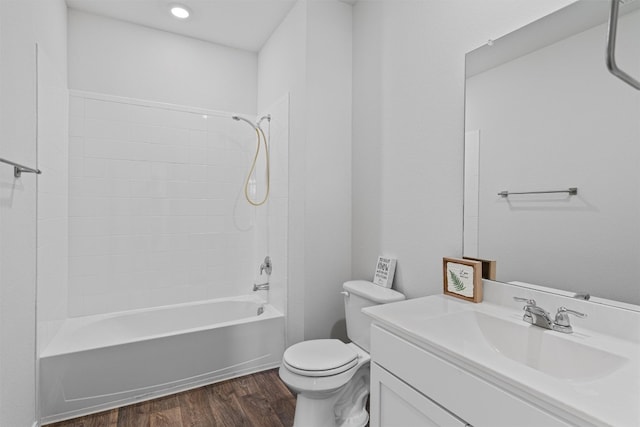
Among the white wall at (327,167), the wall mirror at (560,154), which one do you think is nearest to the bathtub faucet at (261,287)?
the white wall at (327,167)

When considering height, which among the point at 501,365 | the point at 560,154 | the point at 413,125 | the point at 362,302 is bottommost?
the point at 362,302

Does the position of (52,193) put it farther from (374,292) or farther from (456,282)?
(456,282)

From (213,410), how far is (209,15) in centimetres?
274

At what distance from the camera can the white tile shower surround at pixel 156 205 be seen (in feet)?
8.18

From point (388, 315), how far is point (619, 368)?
653 mm

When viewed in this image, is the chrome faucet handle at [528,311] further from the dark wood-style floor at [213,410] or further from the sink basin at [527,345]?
the dark wood-style floor at [213,410]

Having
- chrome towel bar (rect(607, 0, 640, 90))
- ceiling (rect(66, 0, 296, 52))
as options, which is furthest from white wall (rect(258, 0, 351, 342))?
chrome towel bar (rect(607, 0, 640, 90))

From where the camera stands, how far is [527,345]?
1.11m

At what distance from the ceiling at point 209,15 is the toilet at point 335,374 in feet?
6.93

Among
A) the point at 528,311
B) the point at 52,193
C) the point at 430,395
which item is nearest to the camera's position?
the point at 430,395

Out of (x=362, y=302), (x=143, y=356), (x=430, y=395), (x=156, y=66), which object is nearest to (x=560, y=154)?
(x=430, y=395)

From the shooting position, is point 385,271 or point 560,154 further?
point 385,271

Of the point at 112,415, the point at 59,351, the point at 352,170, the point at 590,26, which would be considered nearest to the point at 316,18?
the point at 352,170

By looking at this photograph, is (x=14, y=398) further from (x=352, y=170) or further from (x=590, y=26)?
(x=590, y=26)
